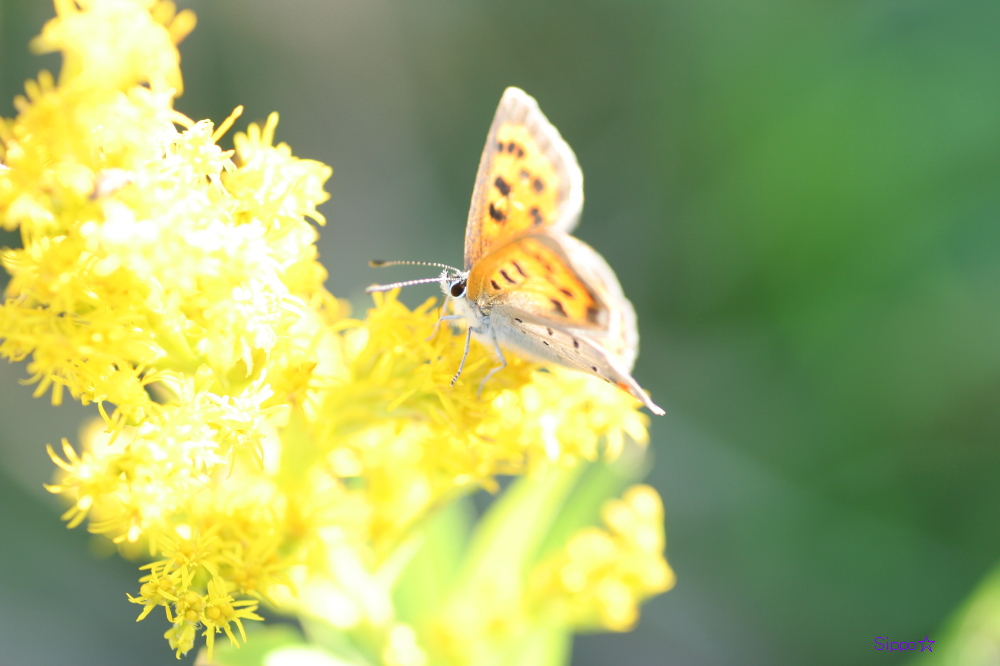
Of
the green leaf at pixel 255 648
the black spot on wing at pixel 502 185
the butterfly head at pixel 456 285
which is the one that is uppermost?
the black spot on wing at pixel 502 185

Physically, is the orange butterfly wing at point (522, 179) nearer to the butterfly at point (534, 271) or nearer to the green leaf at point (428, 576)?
the butterfly at point (534, 271)

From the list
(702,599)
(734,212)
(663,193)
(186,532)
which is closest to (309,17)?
(663,193)

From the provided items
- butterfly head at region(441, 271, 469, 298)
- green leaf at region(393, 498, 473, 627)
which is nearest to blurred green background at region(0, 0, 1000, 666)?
green leaf at region(393, 498, 473, 627)

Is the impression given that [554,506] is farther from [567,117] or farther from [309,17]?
[309,17]

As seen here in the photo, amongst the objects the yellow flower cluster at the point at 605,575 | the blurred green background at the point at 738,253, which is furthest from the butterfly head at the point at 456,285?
the blurred green background at the point at 738,253

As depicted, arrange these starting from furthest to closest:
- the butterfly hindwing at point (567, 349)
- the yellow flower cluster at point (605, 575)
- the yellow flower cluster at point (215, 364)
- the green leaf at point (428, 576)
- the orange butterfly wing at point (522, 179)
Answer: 1. the green leaf at point (428, 576)
2. the yellow flower cluster at point (605, 575)
3. the orange butterfly wing at point (522, 179)
4. the butterfly hindwing at point (567, 349)
5. the yellow flower cluster at point (215, 364)

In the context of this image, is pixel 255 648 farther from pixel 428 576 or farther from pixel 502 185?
pixel 502 185

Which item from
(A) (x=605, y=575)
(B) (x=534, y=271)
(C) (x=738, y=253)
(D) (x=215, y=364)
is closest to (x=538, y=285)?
(B) (x=534, y=271)
